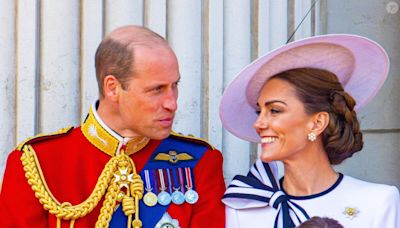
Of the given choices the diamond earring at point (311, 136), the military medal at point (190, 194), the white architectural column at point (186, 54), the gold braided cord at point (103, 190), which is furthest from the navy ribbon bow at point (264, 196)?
the white architectural column at point (186, 54)

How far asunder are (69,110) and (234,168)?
2.57 ft

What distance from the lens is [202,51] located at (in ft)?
11.5

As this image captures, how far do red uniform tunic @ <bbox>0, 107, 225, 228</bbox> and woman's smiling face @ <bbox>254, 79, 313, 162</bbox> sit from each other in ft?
0.75

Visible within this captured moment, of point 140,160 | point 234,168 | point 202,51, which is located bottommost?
point 234,168

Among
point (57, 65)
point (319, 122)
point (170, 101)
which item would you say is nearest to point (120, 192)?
point (170, 101)

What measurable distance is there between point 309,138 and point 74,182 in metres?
0.77

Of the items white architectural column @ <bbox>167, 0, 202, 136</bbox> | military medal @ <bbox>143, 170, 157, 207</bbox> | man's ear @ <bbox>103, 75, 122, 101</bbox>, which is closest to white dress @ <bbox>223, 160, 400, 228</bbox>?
military medal @ <bbox>143, 170, 157, 207</bbox>

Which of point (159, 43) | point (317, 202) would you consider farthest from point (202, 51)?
point (317, 202)

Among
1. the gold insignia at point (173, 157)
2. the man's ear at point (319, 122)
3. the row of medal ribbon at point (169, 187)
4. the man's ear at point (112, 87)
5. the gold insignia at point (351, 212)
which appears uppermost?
the man's ear at point (112, 87)

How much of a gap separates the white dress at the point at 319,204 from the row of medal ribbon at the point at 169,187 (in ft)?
0.43

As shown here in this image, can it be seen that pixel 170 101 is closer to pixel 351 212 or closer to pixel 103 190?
pixel 103 190

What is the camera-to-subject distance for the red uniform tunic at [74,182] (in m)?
2.52

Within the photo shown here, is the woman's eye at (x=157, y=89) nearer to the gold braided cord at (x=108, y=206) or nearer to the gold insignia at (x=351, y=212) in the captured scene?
the gold braided cord at (x=108, y=206)

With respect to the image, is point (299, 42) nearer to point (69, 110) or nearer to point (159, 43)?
point (159, 43)
